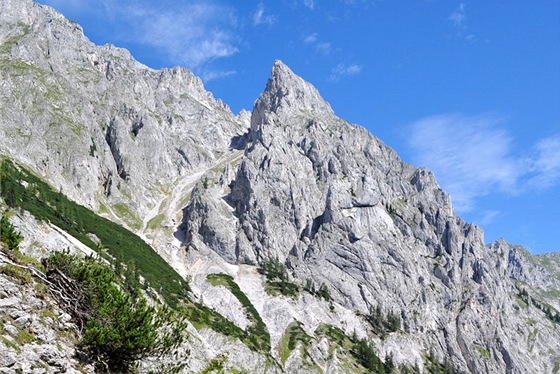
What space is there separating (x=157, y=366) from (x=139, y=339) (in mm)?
4616

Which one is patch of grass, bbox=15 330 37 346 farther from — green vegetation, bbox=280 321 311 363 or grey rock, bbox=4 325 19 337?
green vegetation, bbox=280 321 311 363

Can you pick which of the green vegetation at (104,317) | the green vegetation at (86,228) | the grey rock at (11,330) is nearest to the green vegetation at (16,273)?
the green vegetation at (104,317)

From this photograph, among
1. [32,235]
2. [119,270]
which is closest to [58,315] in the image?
[32,235]

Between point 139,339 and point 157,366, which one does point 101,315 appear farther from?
point 157,366

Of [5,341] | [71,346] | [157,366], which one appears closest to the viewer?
[5,341]

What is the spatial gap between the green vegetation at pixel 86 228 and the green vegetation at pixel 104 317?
4854 inches

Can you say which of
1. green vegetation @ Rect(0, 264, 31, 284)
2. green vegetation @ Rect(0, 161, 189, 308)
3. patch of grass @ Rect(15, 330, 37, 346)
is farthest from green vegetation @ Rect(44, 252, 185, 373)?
green vegetation @ Rect(0, 161, 189, 308)

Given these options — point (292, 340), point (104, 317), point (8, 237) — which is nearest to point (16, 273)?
point (104, 317)

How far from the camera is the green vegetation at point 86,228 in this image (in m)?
156

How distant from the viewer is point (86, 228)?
17750cm

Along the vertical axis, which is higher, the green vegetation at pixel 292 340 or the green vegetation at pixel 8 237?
the green vegetation at pixel 292 340

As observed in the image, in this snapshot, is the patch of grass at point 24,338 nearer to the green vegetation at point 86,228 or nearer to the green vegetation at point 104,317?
the green vegetation at point 104,317

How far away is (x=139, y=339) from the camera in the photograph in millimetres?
30641

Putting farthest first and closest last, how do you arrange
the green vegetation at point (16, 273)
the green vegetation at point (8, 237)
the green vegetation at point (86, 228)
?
the green vegetation at point (86, 228) → the green vegetation at point (8, 237) → the green vegetation at point (16, 273)
